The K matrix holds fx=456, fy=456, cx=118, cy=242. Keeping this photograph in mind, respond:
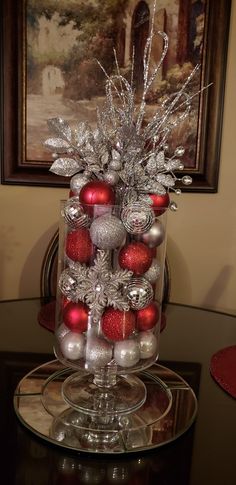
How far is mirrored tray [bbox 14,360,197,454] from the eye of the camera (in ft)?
2.36

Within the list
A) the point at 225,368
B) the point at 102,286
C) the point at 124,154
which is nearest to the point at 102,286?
the point at 102,286

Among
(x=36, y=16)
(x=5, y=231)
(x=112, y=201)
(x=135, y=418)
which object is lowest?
(x=135, y=418)

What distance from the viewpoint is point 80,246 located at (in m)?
0.75

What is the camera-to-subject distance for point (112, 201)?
2.47 ft

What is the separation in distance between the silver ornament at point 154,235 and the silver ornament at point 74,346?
193 mm

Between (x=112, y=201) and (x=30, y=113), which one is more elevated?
(x=30, y=113)

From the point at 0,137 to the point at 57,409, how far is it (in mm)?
1273

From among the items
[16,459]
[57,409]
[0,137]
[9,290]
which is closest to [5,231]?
[9,290]

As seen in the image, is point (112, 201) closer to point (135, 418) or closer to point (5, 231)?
point (135, 418)

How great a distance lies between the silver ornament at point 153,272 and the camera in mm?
784

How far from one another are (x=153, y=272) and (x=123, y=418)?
0.26 metres

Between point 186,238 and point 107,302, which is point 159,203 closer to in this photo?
point 107,302

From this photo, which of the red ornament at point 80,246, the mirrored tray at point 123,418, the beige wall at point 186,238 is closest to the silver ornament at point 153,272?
the red ornament at point 80,246

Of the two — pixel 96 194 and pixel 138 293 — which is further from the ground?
pixel 96 194
